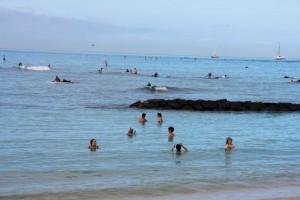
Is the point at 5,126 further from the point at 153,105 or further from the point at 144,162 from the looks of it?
the point at 153,105

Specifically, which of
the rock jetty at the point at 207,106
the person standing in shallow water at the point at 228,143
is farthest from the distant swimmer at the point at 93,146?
the rock jetty at the point at 207,106

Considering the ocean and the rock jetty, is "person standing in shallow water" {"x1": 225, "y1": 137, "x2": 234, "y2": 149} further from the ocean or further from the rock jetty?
the rock jetty

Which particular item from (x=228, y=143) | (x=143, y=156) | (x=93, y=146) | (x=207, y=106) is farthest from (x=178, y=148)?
(x=207, y=106)

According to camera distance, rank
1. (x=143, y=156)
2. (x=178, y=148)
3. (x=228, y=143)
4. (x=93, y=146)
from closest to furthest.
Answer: (x=143, y=156)
(x=178, y=148)
(x=93, y=146)
(x=228, y=143)

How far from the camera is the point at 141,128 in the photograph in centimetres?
2764

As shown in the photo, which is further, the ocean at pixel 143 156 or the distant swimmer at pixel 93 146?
the distant swimmer at pixel 93 146

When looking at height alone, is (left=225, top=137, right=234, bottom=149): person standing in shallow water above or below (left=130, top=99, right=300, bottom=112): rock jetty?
below

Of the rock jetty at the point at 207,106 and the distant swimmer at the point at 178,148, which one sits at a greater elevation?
the rock jetty at the point at 207,106

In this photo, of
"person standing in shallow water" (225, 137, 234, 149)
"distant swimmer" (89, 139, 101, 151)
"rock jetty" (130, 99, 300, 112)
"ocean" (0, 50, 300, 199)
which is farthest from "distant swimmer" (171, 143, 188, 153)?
"rock jetty" (130, 99, 300, 112)

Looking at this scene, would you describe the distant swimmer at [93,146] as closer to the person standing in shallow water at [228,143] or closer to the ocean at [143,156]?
the ocean at [143,156]

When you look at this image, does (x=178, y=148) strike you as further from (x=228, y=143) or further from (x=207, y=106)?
(x=207, y=106)

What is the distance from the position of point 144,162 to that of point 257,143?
24.3 ft

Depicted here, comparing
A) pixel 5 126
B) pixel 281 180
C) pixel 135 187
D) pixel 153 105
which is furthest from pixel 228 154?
pixel 153 105

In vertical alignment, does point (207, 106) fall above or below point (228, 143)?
above
